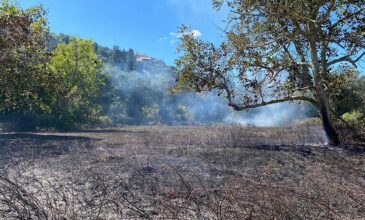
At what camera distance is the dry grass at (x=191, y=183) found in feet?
16.6

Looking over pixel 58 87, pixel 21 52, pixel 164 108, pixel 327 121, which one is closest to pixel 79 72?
pixel 58 87

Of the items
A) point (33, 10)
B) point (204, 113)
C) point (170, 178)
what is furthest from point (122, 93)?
point (170, 178)

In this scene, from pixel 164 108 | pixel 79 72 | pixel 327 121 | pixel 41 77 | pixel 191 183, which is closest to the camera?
pixel 191 183

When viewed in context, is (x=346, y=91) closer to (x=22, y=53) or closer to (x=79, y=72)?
(x=22, y=53)

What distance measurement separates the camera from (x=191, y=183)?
7.96 metres

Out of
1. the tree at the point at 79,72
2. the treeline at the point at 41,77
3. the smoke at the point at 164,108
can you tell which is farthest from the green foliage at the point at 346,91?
the smoke at the point at 164,108

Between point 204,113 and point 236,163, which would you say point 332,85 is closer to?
point 236,163

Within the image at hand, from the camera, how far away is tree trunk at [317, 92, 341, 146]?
45.5 feet

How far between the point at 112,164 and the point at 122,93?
8955 cm

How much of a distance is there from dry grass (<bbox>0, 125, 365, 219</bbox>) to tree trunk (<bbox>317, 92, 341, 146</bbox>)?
103 centimetres

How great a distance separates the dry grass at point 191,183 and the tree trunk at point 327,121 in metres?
1.03

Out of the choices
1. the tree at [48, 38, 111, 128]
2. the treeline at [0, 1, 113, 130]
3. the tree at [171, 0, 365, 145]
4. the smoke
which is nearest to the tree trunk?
the tree at [171, 0, 365, 145]

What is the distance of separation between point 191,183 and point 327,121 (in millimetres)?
7450

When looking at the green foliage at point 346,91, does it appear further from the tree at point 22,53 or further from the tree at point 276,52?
the tree at point 22,53
